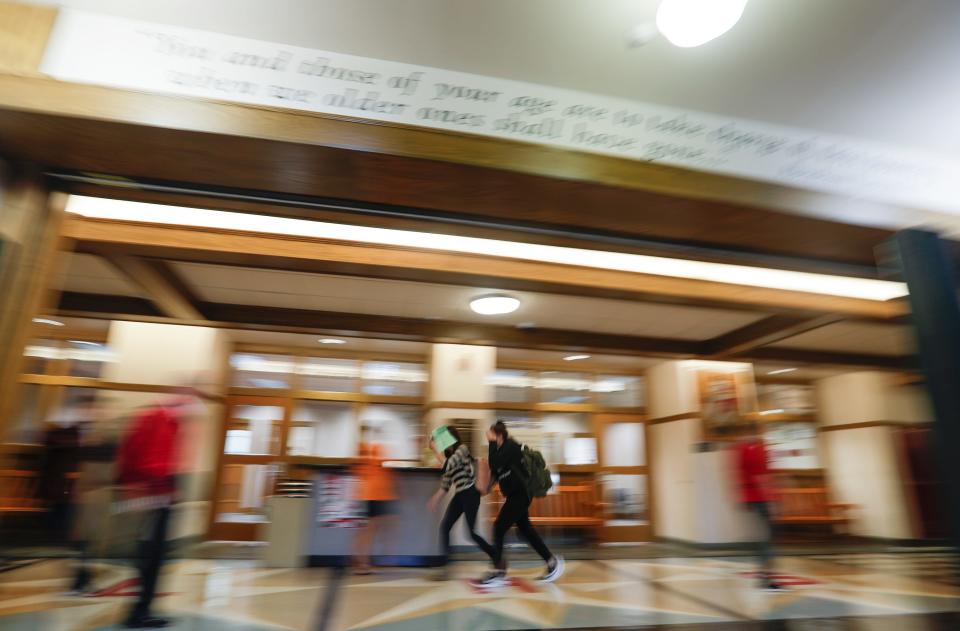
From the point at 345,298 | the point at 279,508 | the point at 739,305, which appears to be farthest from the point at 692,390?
the point at 279,508

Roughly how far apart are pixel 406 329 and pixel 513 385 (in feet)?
7.64

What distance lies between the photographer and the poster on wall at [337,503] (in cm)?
525

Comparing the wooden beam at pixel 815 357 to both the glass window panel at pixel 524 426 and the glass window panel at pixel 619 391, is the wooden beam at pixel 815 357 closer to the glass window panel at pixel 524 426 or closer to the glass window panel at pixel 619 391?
the glass window panel at pixel 619 391

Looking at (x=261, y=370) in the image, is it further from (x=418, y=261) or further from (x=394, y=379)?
(x=418, y=261)

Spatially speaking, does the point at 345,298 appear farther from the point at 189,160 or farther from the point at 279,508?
the point at 189,160

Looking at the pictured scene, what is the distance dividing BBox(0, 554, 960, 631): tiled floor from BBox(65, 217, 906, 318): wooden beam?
2.56 m

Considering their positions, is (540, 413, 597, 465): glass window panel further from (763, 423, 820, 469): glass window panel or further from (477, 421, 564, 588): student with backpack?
(763, 423, 820, 469): glass window panel

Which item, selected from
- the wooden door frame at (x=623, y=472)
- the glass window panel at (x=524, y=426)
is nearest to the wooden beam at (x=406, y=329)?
the glass window panel at (x=524, y=426)

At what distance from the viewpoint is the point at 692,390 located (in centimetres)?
759

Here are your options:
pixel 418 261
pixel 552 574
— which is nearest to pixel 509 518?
pixel 552 574

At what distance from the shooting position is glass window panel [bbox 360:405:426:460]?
24.6ft

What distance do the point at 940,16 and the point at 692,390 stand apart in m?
6.16

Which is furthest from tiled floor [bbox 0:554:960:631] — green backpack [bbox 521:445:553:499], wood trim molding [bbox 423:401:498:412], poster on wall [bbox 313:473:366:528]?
wood trim molding [bbox 423:401:498:412]

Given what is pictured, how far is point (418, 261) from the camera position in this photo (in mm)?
4391
